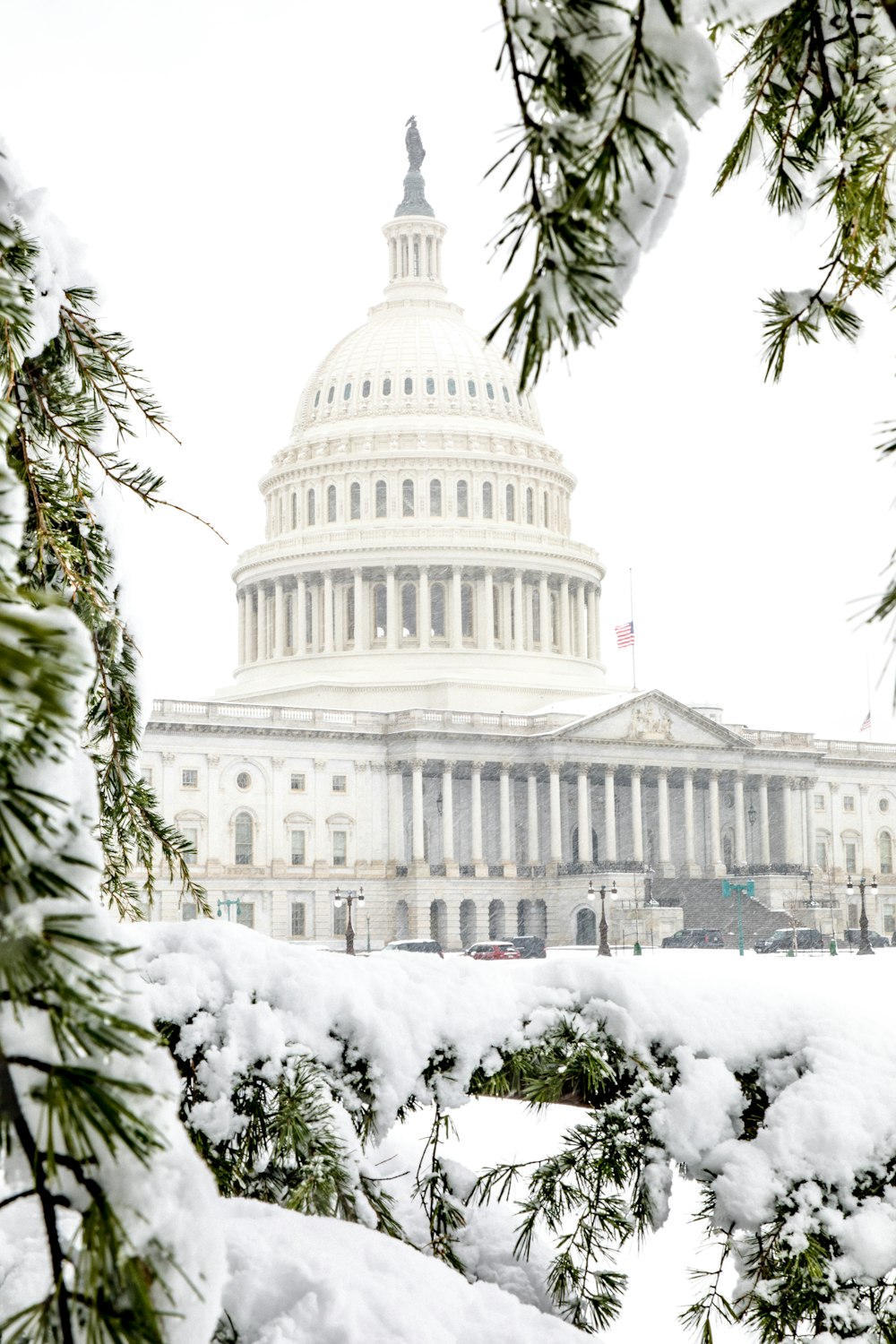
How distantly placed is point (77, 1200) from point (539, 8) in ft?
6.79

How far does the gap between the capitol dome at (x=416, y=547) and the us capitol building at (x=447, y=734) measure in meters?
0.22

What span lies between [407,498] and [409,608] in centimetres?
889

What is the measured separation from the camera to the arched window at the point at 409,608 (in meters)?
113

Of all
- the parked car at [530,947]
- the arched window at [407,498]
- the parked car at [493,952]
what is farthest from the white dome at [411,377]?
the parked car at [493,952]

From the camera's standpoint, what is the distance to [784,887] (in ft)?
336

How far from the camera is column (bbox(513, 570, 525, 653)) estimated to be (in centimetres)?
11294

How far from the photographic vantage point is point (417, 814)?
96625 millimetres

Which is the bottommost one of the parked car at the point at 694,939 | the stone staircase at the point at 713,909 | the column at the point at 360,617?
the parked car at the point at 694,939

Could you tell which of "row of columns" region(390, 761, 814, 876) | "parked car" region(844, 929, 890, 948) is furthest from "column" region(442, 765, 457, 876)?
"parked car" region(844, 929, 890, 948)

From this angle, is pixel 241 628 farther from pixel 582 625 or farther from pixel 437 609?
pixel 582 625

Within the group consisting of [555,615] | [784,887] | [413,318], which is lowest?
[784,887]

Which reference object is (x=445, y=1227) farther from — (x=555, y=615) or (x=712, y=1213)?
(x=555, y=615)

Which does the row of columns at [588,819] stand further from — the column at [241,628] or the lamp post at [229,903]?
the column at [241,628]

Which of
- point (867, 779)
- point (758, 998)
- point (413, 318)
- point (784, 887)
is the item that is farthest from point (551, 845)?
point (758, 998)
